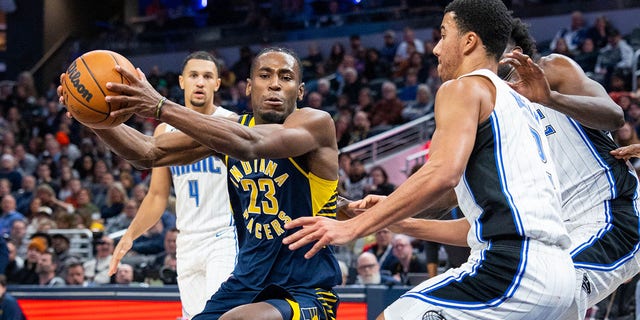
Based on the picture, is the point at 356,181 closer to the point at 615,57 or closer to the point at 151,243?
the point at 151,243

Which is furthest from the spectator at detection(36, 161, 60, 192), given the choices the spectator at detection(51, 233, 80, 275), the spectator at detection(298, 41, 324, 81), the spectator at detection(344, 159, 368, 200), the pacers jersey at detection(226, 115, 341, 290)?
the pacers jersey at detection(226, 115, 341, 290)

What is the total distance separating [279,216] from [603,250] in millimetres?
1582

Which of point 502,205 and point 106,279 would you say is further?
point 106,279

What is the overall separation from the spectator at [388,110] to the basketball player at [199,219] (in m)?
7.68

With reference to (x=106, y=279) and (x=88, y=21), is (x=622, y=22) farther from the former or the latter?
(x=88, y=21)

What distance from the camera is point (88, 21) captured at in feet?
80.2

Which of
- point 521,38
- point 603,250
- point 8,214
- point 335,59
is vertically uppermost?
point 521,38

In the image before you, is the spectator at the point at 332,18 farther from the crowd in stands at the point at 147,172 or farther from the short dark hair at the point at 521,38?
the short dark hair at the point at 521,38

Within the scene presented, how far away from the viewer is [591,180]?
4656 millimetres

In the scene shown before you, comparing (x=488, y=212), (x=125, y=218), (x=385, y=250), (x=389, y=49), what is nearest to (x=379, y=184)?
(x=385, y=250)

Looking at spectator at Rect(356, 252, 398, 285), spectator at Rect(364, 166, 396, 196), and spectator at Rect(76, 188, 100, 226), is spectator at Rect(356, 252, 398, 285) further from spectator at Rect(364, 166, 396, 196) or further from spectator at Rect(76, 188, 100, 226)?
spectator at Rect(76, 188, 100, 226)

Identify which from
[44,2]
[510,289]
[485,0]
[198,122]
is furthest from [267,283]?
[44,2]

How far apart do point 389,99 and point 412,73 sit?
97 centimetres

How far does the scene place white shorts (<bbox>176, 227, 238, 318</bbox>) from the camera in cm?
618
